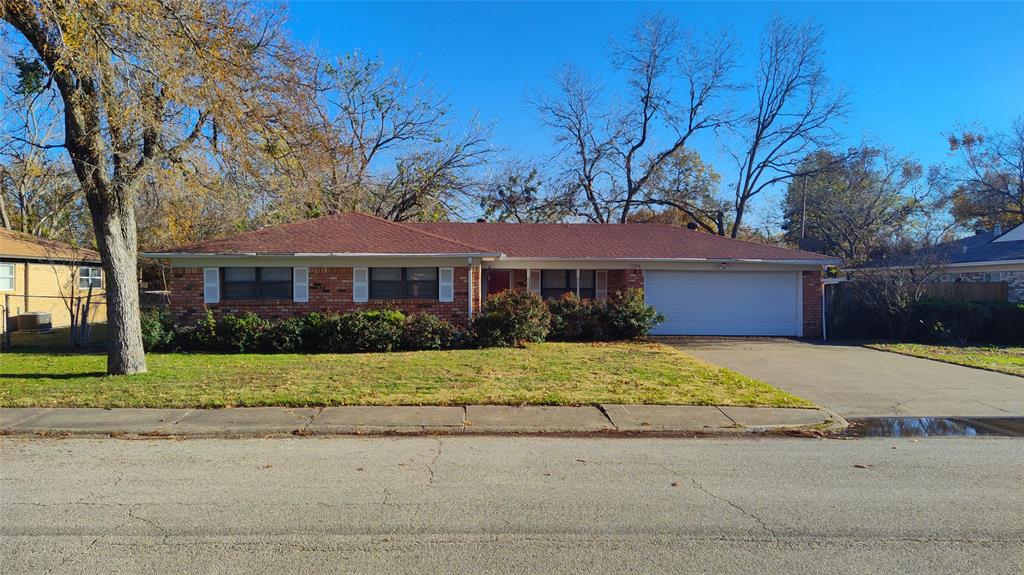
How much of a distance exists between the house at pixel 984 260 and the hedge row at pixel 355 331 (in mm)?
11745

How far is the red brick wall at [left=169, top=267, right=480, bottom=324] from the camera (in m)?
15.9

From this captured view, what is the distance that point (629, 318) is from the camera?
56.3 ft

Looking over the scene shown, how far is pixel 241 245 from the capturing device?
1597cm

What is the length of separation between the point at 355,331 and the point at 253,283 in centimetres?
357

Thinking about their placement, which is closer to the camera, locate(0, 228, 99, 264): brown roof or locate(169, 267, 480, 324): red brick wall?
locate(169, 267, 480, 324): red brick wall

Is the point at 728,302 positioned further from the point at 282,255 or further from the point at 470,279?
the point at 282,255

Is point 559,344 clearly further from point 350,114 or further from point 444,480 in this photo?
point 350,114

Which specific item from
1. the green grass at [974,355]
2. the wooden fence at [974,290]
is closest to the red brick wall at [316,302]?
the green grass at [974,355]

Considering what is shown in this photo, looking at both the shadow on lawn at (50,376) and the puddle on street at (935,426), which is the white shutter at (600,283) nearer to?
the puddle on street at (935,426)

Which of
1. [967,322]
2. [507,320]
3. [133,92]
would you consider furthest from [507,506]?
[967,322]

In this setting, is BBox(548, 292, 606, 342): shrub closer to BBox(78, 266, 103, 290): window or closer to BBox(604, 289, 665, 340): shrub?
BBox(604, 289, 665, 340): shrub

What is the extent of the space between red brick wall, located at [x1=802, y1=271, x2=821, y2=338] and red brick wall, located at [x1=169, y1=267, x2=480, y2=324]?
35.1 feet

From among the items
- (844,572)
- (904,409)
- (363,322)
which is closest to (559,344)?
(363,322)

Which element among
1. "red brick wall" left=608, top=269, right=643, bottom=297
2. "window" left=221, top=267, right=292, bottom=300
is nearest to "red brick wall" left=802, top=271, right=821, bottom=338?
"red brick wall" left=608, top=269, right=643, bottom=297
